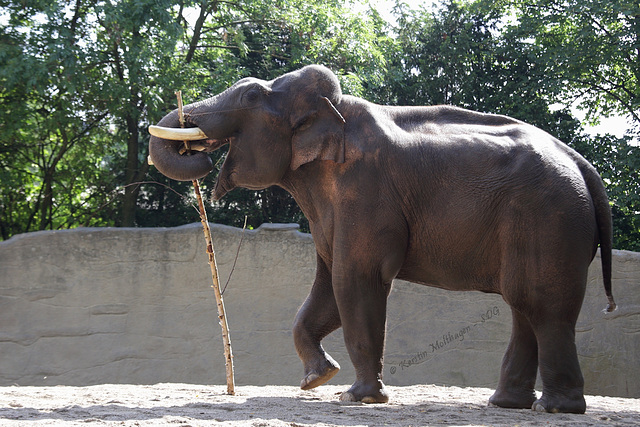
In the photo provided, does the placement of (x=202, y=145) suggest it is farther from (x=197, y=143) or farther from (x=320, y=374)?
(x=320, y=374)

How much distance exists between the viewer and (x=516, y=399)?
5402 mm

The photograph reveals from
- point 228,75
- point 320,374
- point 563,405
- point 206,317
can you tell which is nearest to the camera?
point 563,405

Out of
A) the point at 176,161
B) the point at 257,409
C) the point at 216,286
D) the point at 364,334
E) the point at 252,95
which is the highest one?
the point at 252,95

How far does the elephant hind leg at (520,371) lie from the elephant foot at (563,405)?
0.40 metres

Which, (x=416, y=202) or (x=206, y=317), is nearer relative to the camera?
(x=416, y=202)

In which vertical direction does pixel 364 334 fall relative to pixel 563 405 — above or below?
above

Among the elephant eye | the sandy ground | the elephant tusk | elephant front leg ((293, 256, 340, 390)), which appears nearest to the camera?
the sandy ground

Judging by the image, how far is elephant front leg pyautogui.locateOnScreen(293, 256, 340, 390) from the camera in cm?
561

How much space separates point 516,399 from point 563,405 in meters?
0.49

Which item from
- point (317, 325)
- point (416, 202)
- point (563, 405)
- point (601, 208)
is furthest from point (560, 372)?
point (317, 325)

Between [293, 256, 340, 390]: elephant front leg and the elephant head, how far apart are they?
89 centimetres

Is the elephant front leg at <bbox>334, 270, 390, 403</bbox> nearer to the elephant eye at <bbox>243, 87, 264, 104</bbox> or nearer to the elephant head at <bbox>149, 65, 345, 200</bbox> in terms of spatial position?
the elephant head at <bbox>149, 65, 345, 200</bbox>

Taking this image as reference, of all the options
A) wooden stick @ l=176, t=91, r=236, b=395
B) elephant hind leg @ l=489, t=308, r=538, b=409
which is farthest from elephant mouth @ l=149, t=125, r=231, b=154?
elephant hind leg @ l=489, t=308, r=538, b=409

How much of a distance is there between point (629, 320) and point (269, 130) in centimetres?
611
